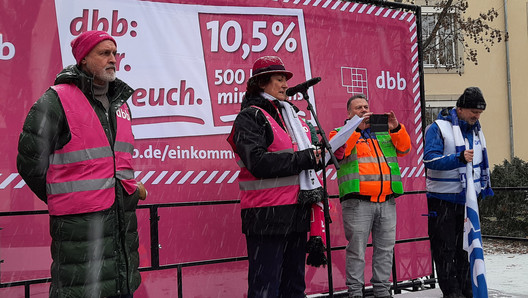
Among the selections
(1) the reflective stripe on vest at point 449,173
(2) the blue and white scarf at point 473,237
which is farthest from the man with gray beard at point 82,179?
(1) the reflective stripe on vest at point 449,173

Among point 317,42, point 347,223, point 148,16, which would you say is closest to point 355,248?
point 347,223

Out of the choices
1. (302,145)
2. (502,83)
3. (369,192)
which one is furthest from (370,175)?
(502,83)

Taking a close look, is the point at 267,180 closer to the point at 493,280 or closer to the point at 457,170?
the point at 457,170

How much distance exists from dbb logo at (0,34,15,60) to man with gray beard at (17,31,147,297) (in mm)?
1367

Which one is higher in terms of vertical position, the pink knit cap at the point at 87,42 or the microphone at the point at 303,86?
the pink knit cap at the point at 87,42

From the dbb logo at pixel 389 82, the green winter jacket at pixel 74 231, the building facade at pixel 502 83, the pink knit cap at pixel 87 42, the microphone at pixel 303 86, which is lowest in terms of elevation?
the green winter jacket at pixel 74 231

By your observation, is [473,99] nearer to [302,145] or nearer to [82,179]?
[302,145]

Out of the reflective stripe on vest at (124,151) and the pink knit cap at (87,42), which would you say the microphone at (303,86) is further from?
the pink knit cap at (87,42)

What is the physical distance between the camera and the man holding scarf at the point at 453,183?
511 cm

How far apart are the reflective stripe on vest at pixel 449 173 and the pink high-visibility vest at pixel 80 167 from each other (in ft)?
10.9

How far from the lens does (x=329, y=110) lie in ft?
18.4

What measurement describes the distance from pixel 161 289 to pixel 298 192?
5.23 feet

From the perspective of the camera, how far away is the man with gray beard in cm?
274

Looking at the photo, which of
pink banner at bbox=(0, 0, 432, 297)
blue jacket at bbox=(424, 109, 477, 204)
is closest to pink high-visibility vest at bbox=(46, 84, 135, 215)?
pink banner at bbox=(0, 0, 432, 297)
